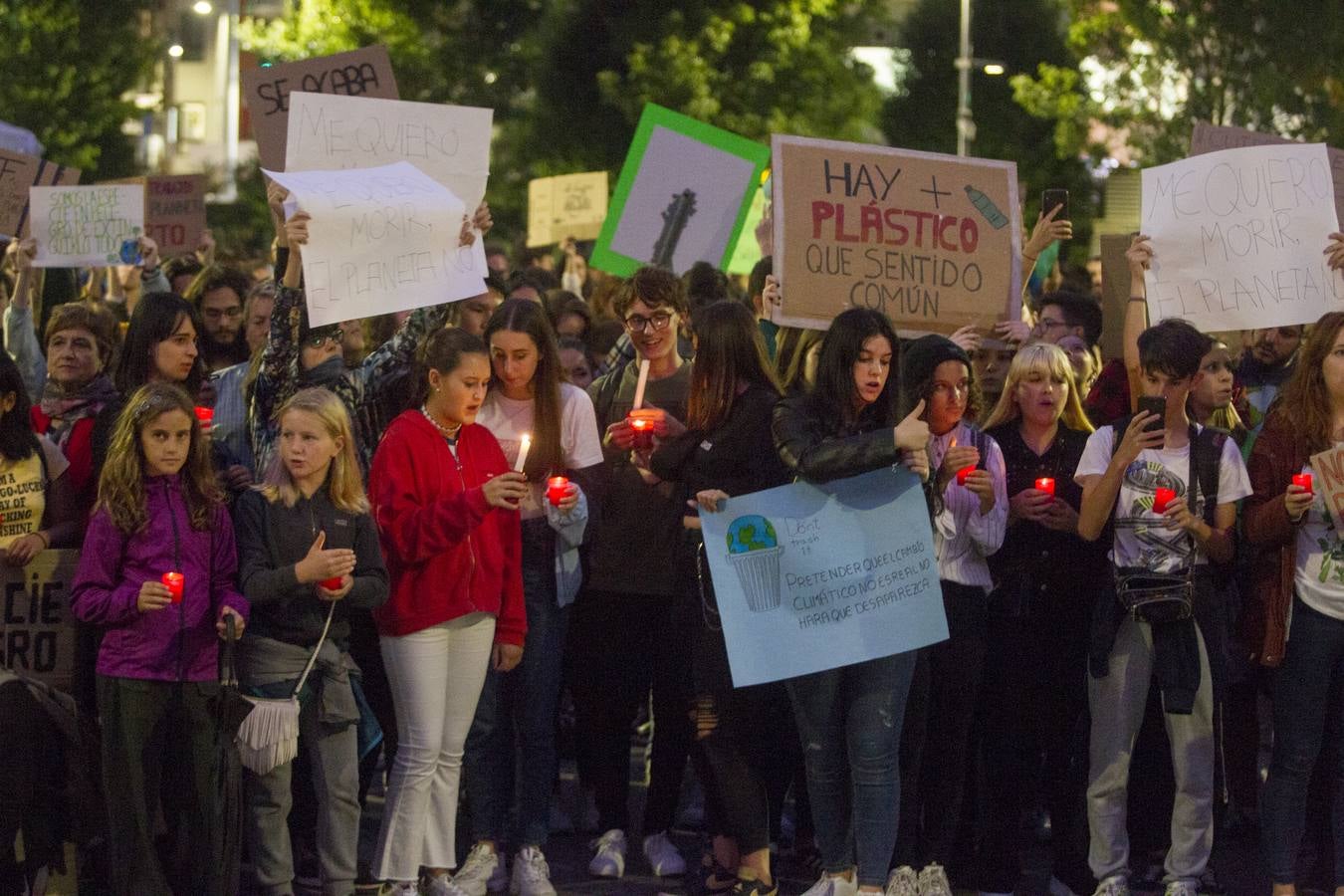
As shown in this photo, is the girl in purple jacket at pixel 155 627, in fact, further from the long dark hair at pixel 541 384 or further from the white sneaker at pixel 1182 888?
the white sneaker at pixel 1182 888

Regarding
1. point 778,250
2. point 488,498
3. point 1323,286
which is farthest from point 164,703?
point 1323,286

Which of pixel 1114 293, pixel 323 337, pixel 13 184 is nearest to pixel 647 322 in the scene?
pixel 323 337

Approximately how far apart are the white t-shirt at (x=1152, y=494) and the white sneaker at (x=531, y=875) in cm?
220

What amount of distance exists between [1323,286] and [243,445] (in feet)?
12.8

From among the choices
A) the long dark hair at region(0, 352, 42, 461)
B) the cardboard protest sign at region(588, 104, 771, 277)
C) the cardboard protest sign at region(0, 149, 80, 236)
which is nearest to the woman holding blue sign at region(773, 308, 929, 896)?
the long dark hair at region(0, 352, 42, 461)

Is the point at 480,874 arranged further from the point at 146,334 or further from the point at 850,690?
the point at 146,334

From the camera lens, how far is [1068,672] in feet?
23.9

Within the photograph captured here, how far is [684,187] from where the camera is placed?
1106 centimetres

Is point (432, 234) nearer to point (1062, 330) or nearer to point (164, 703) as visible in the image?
point (164, 703)

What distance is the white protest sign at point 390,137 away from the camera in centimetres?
766

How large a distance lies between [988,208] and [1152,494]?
148 centimetres

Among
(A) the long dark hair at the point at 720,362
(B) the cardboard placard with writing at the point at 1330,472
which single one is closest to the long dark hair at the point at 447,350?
(A) the long dark hair at the point at 720,362

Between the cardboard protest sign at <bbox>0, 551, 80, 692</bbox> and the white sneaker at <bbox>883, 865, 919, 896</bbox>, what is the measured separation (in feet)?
9.10

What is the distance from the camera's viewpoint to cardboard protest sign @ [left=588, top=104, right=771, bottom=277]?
1091 cm
